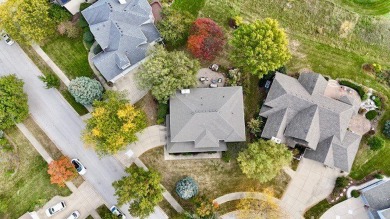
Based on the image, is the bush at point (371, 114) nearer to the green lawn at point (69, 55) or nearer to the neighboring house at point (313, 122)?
the neighboring house at point (313, 122)

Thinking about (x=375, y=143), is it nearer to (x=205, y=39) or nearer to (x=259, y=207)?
(x=259, y=207)

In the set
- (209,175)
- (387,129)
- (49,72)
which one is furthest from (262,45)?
(49,72)

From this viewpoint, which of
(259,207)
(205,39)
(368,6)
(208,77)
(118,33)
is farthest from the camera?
(368,6)

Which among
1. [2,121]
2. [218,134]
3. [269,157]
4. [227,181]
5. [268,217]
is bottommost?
[268,217]

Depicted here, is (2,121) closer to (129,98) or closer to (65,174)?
(65,174)

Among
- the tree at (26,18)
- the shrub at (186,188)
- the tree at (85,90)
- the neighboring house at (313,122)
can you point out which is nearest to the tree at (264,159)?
the neighboring house at (313,122)

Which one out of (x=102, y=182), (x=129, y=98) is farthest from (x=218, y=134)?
(x=102, y=182)

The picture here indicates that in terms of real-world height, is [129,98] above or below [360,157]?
above

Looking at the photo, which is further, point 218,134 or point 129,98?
point 129,98
